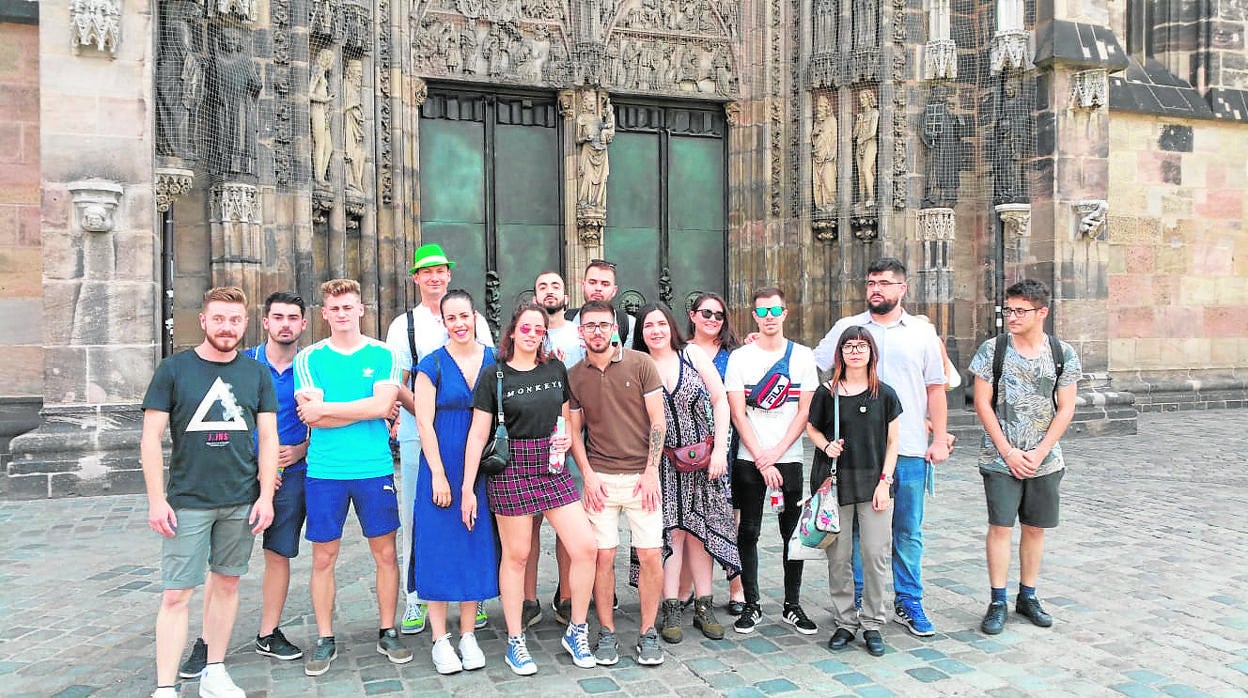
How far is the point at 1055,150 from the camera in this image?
12.8 m

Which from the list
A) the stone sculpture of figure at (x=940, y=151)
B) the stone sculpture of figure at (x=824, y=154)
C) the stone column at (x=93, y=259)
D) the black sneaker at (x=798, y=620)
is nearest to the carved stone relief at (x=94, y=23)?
the stone column at (x=93, y=259)

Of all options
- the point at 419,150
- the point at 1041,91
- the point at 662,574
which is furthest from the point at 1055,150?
the point at 662,574

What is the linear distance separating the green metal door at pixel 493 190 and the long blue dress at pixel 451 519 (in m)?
7.85

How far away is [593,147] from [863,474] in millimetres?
8571

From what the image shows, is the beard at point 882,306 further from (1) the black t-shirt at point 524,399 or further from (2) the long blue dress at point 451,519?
(2) the long blue dress at point 451,519

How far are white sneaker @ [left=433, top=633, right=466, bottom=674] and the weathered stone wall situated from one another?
43.3 feet

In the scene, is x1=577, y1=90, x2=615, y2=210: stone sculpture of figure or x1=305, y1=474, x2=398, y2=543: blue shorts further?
x1=577, y1=90, x2=615, y2=210: stone sculpture of figure

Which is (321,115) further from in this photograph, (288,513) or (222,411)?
(222,411)

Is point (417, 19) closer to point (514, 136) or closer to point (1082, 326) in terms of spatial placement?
point (514, 136)

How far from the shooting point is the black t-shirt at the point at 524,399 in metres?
4.64

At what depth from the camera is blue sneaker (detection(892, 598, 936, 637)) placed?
16.7 ft

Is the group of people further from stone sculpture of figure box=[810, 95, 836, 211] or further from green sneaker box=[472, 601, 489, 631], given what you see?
stone sculpture of figure box=[810, 95, 836, 211]

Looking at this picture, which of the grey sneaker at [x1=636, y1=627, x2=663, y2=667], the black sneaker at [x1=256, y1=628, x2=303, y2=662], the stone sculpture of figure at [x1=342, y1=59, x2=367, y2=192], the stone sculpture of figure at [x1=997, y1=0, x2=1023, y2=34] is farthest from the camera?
the stone sculpture of figure at [x1=997, y1=0, x2=1023, y2=34]

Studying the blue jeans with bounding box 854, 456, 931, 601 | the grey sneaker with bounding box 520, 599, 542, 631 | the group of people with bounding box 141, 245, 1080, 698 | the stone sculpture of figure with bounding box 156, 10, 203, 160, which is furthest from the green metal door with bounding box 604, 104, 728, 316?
the blue jeans with bounding box 854, 456, 931, 601
